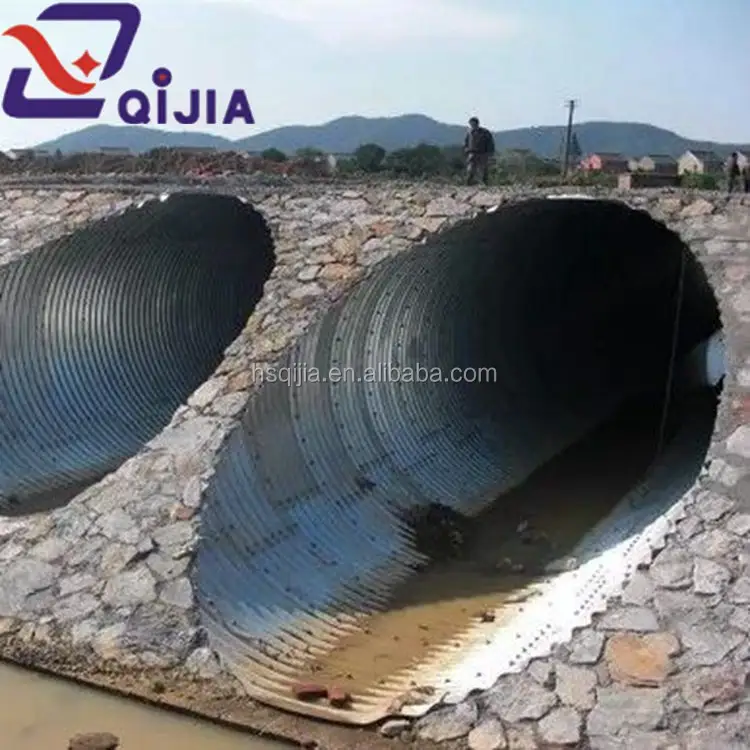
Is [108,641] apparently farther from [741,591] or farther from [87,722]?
[741,591]

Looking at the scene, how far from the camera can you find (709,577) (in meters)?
8.74

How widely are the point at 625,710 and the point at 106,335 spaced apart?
985 cm

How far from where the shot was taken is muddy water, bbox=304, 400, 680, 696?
1016 cm

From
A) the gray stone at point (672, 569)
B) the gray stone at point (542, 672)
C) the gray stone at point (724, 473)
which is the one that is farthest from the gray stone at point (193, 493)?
the gray stone at point (724, 473)

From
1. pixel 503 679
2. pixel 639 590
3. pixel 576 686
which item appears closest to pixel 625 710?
pixel 576 686

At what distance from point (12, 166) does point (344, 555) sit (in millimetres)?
24406

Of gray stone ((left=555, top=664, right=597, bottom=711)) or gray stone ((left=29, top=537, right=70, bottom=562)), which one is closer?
gray stone ((left=555, top=664, right=597, bottom=711))

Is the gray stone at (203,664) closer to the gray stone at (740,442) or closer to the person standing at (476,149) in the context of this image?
the gray stone at (740,442)

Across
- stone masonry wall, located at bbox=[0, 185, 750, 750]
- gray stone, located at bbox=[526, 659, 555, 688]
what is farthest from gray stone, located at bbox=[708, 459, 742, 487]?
gray stone, located at bbox=[526, 659, 555, 688]

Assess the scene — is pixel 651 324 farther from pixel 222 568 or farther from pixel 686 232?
pixel 222 568

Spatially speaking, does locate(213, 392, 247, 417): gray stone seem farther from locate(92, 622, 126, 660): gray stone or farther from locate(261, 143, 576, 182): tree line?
locate(261, 143, 576, 182): tree line

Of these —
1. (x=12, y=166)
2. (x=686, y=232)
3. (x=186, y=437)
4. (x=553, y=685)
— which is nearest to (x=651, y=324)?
(x=686, y=232)

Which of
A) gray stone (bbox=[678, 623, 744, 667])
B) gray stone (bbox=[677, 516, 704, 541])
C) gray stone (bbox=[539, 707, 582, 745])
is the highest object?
gray stone (bbox=[677, 516, 704, 541])

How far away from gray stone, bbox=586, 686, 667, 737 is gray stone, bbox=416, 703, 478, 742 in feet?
2.73
